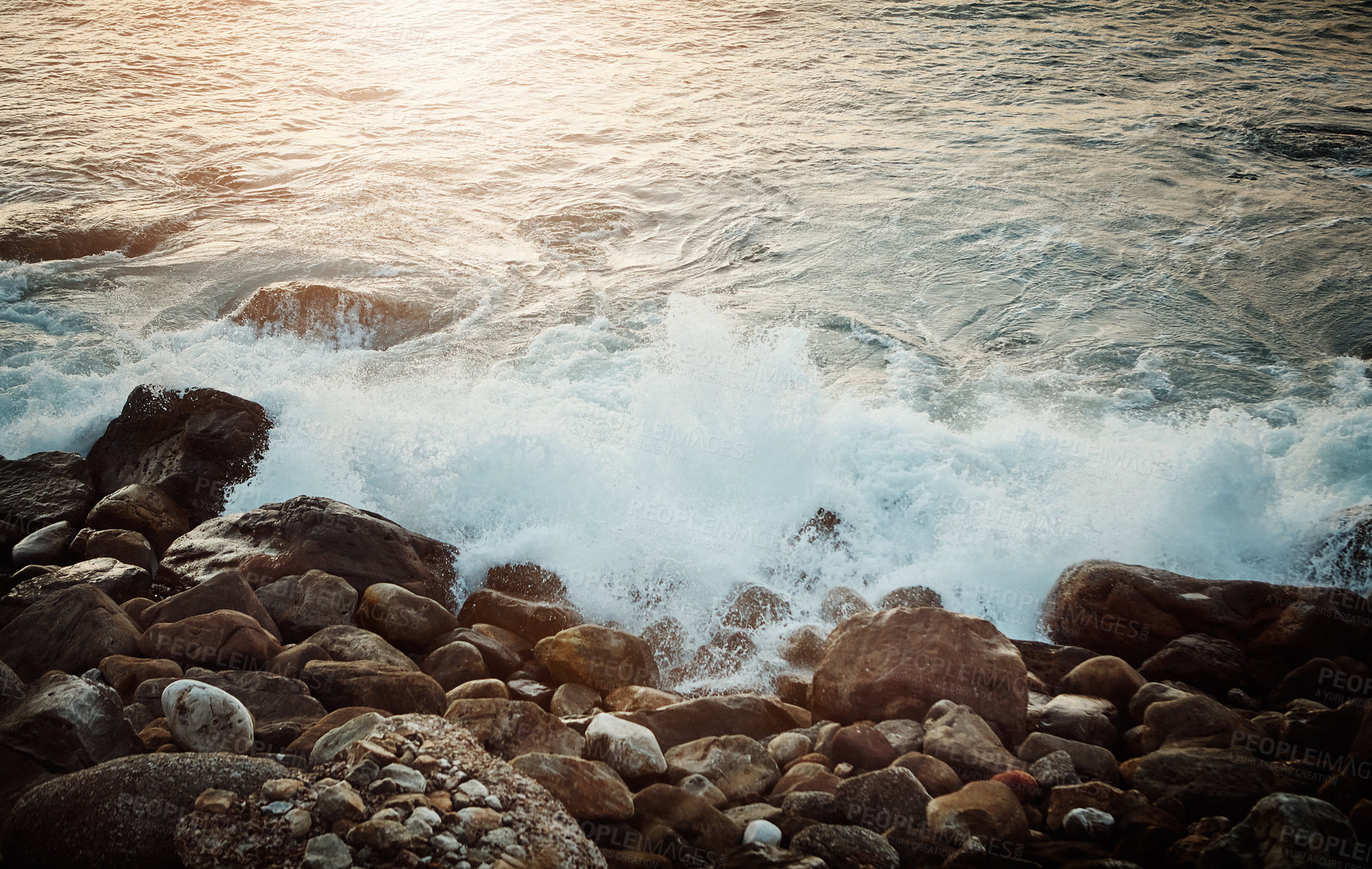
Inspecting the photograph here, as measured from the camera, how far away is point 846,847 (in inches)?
121

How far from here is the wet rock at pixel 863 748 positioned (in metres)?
3.84

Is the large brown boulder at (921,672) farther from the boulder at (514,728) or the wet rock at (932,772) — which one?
the boulder at (514,728)

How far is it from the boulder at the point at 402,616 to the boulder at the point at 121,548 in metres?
1.55

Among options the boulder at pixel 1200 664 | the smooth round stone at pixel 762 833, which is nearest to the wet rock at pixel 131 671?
the smooth round stone at pixel 762 833

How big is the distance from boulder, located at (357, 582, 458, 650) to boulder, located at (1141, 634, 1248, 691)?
4.10 meters

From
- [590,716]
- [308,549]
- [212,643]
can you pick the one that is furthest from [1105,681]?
[308,549]

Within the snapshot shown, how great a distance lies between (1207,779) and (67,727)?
4.60 meters

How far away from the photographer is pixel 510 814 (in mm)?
2908

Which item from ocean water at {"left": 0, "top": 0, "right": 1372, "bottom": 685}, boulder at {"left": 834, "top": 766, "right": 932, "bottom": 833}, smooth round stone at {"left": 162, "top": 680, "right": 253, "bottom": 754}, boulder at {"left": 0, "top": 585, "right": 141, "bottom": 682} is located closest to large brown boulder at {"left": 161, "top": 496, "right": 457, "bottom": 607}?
ocean water at {"left": 0, "top": 0, "right": 1372, "bottom": 685}

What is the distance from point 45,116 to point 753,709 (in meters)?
16.9

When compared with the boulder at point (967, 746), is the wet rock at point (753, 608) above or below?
below

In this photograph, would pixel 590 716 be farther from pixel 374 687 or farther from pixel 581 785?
pixel 374 687

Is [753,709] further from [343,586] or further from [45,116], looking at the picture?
[45,116]

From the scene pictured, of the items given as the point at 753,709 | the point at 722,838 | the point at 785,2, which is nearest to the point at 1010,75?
the point at 785,2
